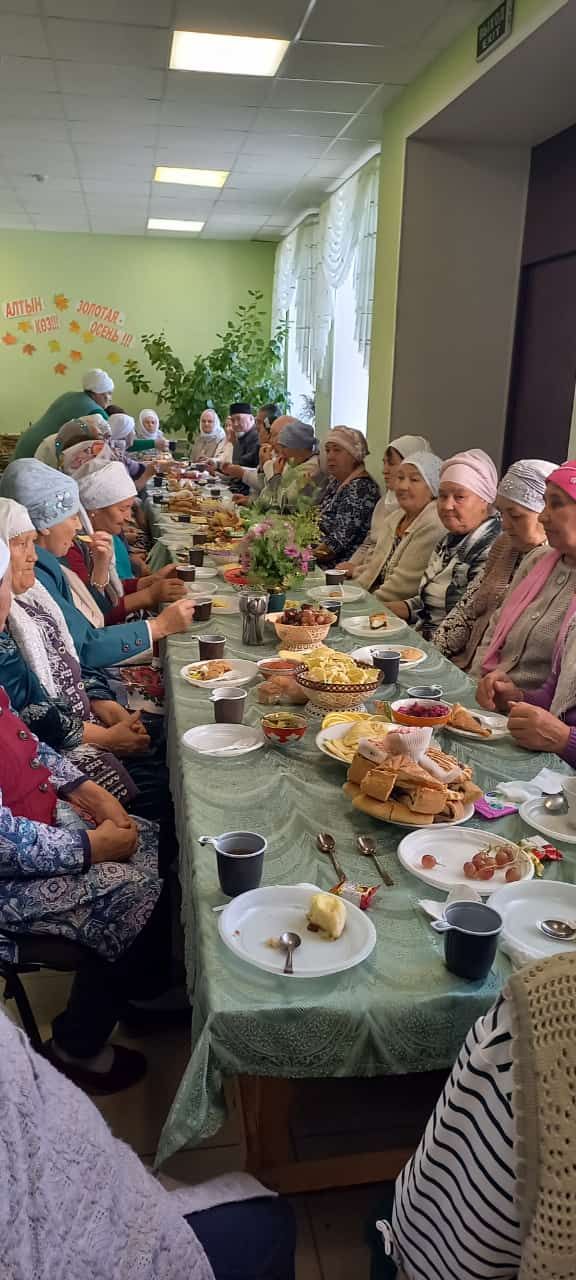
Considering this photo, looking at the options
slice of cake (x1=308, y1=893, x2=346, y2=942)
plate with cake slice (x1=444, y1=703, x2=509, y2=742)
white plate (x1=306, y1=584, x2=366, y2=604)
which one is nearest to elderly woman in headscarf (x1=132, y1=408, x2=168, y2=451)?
white plate (x1=306, y1=584, x2=366, y2=604)

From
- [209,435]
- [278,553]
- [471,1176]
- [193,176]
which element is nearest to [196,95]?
[193,176]

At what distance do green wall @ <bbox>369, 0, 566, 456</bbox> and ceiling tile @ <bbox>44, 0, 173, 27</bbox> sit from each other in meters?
1.29

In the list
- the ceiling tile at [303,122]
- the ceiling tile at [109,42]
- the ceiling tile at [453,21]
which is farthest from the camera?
the ceiling tile at [303,122]

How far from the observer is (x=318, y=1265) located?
1.45 metres

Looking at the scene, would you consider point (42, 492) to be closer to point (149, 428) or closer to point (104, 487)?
point (104, 487)

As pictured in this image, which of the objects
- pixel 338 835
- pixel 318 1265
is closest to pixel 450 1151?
pixel 338 835

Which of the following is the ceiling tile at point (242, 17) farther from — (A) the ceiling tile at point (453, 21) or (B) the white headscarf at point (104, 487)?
(B) the white headscarf at point (104, 487)

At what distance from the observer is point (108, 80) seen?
4.48 meters

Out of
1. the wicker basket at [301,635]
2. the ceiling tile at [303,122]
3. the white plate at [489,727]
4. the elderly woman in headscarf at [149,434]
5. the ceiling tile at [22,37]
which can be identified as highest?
the ceiling tile at [303,122]

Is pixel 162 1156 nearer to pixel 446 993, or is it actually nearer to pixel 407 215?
pixel 446 993

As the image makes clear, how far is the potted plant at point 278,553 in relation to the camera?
2.75 m

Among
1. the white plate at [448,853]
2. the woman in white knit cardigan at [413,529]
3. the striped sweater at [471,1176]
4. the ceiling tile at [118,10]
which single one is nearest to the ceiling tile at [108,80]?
the ceiling tile at [118,10]

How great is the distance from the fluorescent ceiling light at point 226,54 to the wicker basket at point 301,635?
3.07 meters

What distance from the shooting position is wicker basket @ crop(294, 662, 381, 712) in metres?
1.91
